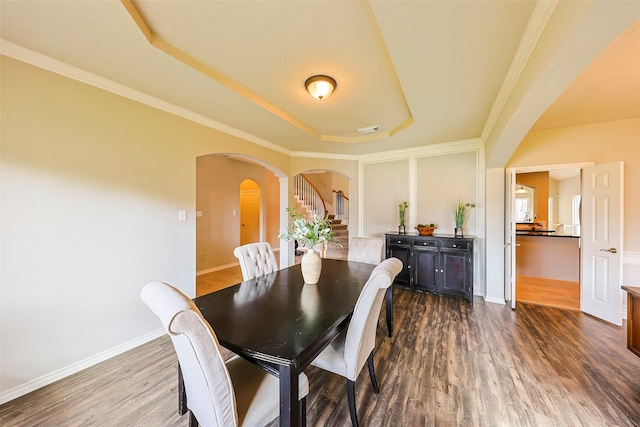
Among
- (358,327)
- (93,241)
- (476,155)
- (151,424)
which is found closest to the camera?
(358,327)

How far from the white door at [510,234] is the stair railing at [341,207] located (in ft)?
15.7

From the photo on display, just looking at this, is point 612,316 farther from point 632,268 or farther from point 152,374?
point 152,374

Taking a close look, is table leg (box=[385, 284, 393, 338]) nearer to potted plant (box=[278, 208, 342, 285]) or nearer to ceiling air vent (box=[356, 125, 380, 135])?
potted plant (box=[278, 208, 342, 285])

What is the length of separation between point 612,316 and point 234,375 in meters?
4.18

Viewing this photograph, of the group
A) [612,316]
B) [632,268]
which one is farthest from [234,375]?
[632,268]

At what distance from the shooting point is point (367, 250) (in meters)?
2.95

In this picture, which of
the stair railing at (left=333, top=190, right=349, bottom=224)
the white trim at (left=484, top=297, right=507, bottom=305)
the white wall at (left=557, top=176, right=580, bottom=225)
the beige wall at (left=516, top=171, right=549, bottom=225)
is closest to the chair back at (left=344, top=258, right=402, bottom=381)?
the white trim at (left=484, top=297, right=507, bottom=305)

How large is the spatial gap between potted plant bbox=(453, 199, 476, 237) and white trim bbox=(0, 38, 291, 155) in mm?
3644

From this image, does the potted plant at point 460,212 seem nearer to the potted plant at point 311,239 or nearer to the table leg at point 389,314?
the table leg at point 389,314

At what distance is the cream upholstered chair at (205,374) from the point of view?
2.81 ft

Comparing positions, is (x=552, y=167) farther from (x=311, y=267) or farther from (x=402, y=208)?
(x=311, y=267)

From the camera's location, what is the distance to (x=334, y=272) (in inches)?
91.7

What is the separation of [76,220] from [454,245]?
4.35 m

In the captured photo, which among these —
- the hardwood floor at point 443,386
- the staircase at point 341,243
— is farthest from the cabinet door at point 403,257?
the staircase at point 341,243
